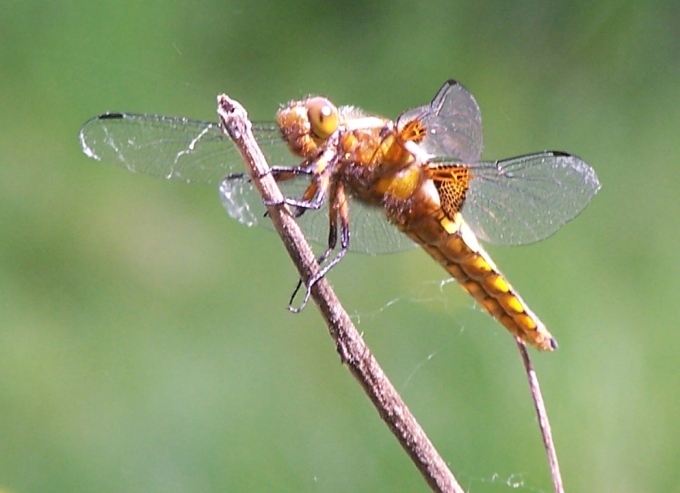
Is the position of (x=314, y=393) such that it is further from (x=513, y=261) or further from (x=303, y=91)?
(x=303, y=91)

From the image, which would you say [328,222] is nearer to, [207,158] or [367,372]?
[207,158]

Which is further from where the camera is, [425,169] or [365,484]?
[365,484]

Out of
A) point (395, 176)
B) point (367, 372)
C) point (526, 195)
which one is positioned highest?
point (395, 176)

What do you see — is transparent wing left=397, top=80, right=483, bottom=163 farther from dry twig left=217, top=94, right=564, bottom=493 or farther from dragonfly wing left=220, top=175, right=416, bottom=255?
dry twig left=217, top=94, right=564, bottom=493

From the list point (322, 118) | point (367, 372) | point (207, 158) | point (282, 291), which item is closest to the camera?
point (367, 372)

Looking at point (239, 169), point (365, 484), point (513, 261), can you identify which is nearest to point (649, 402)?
point (513, 261)

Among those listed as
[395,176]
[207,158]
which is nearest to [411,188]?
[395,176]
